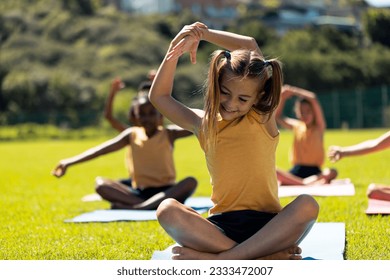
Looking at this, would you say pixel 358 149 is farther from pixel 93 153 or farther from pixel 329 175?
pixel 329 175

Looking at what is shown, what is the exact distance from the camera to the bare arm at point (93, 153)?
6988 mm

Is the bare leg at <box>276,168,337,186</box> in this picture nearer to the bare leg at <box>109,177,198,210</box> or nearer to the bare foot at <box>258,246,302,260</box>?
the bare leg at <box>109,177,198,210</box>

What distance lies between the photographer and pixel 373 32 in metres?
27.0

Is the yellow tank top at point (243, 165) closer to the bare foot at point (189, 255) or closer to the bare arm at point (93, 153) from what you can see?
the bare foot at point (189, 255)

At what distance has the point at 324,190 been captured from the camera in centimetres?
990

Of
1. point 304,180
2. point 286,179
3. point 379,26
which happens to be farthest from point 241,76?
point 379,26

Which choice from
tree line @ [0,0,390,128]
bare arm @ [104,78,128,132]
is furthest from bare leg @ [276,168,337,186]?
tree line @ [0,0,390,128]

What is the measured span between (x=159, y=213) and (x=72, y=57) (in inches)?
1874

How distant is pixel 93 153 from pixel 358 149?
2.85 meters

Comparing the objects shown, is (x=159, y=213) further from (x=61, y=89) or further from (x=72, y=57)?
(x=72, y=57)

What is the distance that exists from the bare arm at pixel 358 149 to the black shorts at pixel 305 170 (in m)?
5.07

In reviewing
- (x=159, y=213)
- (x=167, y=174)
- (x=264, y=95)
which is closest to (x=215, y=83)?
(x=264, y=95)
